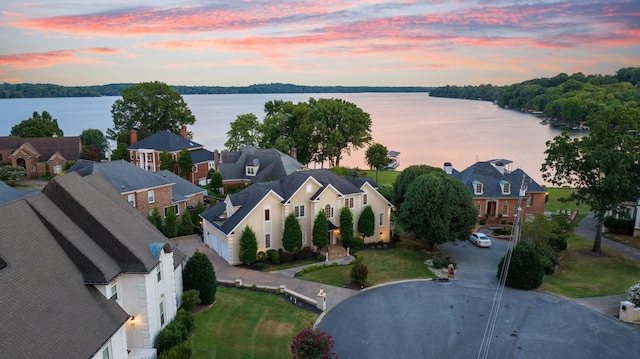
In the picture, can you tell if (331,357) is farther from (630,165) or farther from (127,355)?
(630,165)

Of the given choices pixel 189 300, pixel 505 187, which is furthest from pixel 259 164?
pixel 189 300

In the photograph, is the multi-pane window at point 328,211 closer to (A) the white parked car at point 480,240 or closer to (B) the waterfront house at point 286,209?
(B) the waterfront house at point 286,209

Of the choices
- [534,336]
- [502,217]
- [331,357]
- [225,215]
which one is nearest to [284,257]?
[225,215]

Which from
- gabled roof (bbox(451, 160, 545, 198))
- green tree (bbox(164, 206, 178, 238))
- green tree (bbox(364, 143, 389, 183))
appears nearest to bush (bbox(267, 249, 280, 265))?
green tree (bbox(164, 206, 178, 238))

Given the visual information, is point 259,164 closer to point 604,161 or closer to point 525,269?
point 525,269

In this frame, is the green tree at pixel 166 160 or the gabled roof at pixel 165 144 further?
the gabled roof at pixel 165 144

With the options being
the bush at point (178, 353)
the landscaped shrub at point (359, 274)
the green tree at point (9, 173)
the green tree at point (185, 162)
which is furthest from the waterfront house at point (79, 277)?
the green tree at point (9, 173)

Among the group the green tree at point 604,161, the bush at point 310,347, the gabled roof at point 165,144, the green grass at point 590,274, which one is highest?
the green tree at point 604,161
